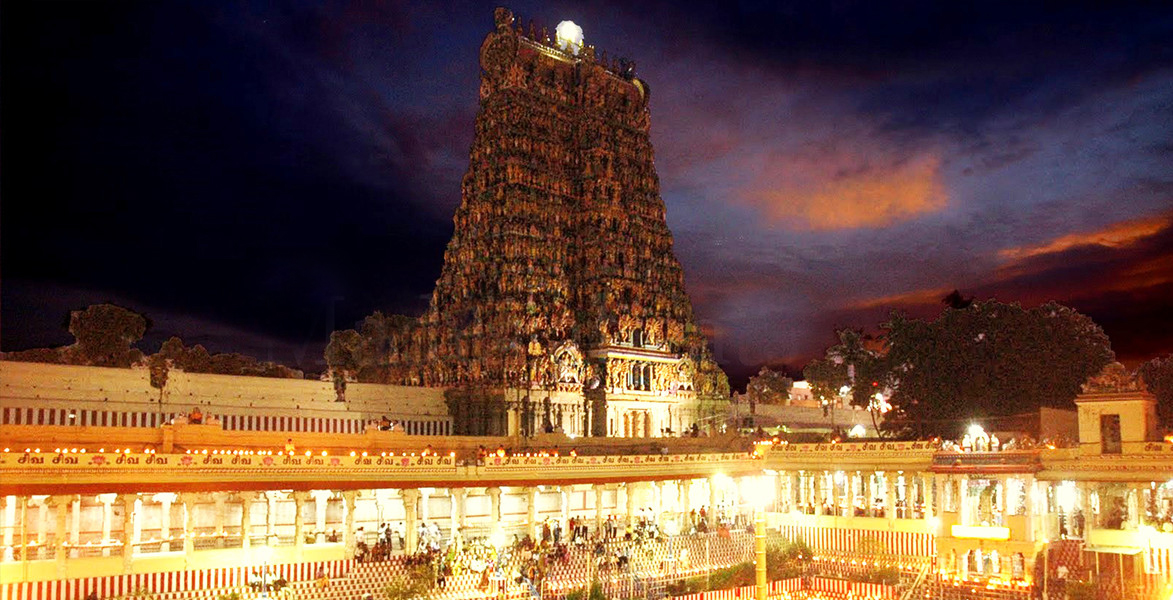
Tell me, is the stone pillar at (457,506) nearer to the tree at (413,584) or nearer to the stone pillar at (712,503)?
the tree at (413,584)

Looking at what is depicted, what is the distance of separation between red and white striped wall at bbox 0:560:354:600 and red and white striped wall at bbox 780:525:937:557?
2171 centimetres

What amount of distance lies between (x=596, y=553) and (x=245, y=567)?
41.2 feet

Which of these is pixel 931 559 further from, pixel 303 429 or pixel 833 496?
pixel 303 429

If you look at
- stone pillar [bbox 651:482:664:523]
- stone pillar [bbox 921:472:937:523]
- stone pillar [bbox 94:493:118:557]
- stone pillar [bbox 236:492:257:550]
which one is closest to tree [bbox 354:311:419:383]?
stone pillar [bbox 651:482:664:523]

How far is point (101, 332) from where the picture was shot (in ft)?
197

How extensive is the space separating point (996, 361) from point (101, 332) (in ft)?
163

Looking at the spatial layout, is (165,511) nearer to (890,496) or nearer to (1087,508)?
(890,496)

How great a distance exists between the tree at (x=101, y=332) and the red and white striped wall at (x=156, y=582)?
110 ft

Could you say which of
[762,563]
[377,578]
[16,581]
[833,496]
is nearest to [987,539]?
[833,496]

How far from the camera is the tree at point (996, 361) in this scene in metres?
53.3

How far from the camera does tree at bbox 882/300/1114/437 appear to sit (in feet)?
175

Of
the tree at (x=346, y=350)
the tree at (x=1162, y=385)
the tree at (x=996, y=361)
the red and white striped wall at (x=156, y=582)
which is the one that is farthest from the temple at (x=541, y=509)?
the tree at (x=346, y=350)

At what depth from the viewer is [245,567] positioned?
31438mm

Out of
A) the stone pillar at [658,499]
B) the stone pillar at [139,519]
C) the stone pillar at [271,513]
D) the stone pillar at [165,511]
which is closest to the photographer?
the stone pillar at [139,519]
